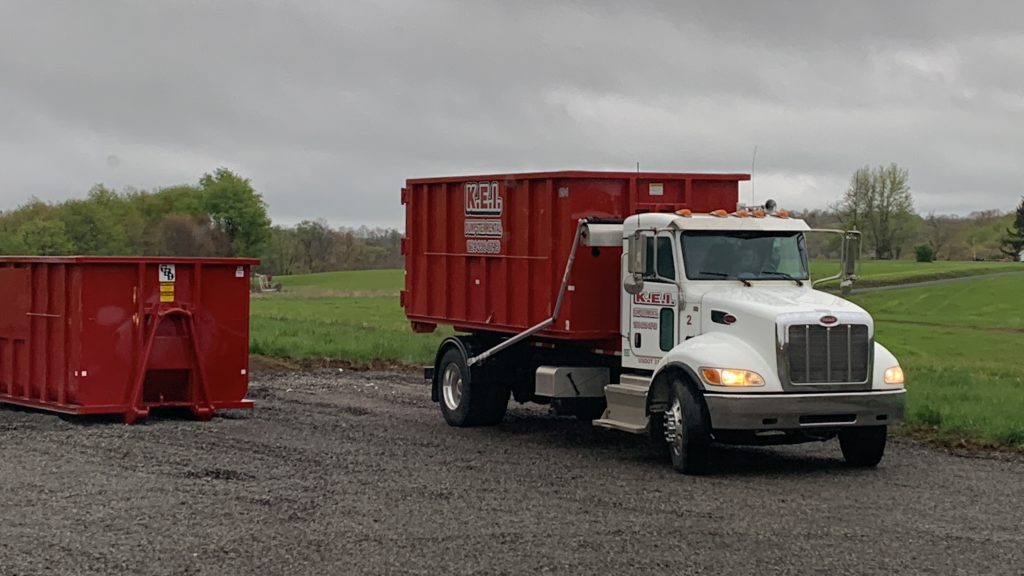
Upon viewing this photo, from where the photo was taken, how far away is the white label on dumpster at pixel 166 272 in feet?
58.2

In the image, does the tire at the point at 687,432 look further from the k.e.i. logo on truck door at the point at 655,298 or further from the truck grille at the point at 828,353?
the k.e.i. logo on truck door at the point at 655,298

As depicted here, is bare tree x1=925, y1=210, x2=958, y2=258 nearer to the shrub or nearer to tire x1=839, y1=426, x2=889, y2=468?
the shrub

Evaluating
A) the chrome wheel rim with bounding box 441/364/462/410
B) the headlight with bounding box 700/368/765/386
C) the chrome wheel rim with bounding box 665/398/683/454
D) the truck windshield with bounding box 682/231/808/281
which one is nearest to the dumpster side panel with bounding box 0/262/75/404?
the chrome wheel rim with bounding box 441/364/462/410

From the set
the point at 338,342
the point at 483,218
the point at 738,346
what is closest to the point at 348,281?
the point at 338,342

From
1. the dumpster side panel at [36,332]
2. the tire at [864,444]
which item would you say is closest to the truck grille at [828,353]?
the tire at [864,444]

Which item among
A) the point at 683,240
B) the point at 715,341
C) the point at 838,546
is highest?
the point at 683,240

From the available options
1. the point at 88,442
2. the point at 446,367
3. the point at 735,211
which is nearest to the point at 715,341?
the point at 735,211

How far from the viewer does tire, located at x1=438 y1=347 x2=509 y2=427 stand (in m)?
17.5

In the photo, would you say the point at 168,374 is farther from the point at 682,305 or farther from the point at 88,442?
the point at 682,305

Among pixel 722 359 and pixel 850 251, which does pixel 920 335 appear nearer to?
pixel 850 251

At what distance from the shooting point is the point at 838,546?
9.83 metres

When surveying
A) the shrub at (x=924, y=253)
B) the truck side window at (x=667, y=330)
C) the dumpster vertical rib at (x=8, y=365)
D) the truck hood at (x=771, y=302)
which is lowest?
the dumpster vertical rib at (x=8, y=365)

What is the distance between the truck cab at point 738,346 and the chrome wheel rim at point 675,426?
0.04 feet

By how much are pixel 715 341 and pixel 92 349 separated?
7.95 meters
